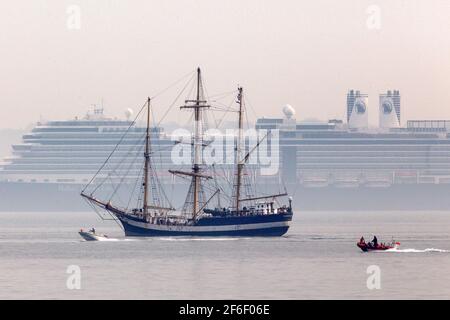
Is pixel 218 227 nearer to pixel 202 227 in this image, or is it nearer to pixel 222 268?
pixel 202 227

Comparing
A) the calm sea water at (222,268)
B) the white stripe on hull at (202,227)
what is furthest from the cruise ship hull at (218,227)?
the calm sea water at (222,268)

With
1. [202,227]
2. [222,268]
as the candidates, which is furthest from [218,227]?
[222,268]

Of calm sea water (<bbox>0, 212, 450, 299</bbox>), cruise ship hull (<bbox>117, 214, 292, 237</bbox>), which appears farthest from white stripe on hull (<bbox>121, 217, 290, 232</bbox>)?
calm sea water (<bbox>0, 212, 450, 299</bbox>)

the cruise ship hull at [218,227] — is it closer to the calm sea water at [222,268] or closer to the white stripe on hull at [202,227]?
the white stripe on hull at [202,227]

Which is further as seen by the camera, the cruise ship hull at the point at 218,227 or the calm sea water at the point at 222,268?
the cruise ship hull at the point at 218,227

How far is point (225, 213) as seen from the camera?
419 feet

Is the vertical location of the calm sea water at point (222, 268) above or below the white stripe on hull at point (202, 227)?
below

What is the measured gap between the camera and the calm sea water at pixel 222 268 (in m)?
76.9

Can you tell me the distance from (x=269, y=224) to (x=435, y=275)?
42.3 metres

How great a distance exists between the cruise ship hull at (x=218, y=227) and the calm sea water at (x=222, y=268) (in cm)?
166

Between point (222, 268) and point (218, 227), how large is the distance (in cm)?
3495

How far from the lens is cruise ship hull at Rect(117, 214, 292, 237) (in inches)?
5000

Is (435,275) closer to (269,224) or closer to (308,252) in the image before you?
(308,252)
